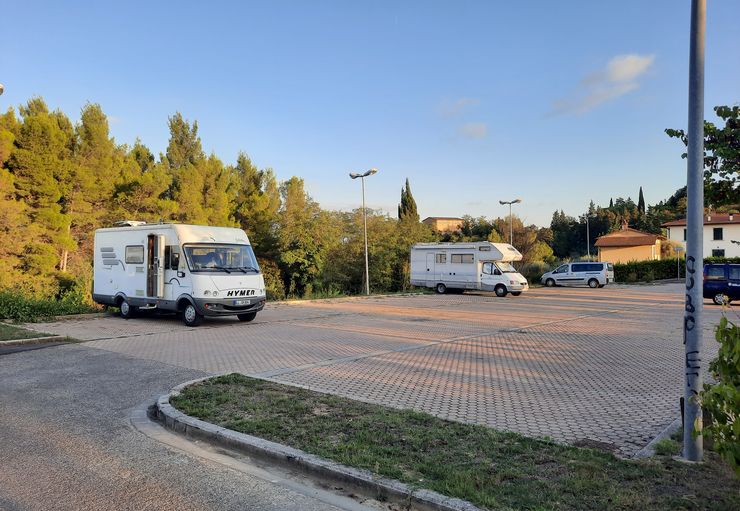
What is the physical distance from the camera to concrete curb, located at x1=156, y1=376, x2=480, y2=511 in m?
3.73

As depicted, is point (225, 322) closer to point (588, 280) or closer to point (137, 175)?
point (137, 175)

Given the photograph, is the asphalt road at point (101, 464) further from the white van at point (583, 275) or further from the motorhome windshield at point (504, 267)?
the white van at point (583, 275)

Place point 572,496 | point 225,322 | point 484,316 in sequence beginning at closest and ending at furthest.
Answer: point 572,496
point 225,322
point 484,316

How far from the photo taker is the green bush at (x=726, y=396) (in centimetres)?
297

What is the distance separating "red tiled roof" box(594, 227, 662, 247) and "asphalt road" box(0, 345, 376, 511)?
7054 centimetres

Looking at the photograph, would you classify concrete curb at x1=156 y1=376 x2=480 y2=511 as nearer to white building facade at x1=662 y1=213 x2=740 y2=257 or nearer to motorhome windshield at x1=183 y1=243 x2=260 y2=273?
motorhome windshield at x1=183 y1=243 x2=260 y2=273

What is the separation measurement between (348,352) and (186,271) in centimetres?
645

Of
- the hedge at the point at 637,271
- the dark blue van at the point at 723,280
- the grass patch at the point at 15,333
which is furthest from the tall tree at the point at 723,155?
the hedge at the point at 637,271

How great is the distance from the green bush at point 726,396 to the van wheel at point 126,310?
16394mm

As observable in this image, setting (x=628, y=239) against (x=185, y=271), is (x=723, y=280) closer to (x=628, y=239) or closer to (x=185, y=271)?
(x=185, y=271)

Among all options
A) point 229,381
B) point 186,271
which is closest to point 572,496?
point 229,381

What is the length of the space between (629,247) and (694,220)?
7091 centimetres

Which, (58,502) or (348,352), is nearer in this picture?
(58,502)

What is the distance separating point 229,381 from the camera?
7.53 meters
